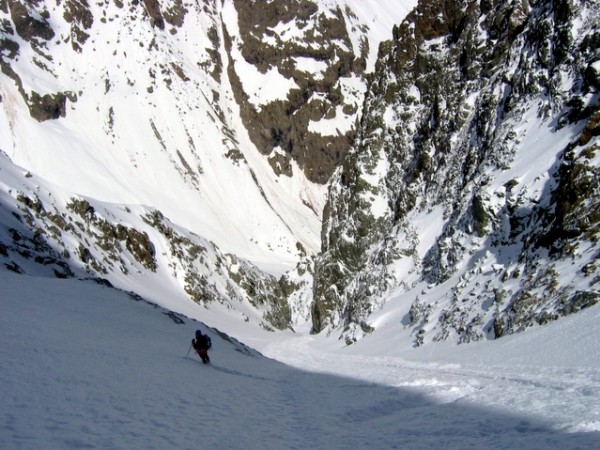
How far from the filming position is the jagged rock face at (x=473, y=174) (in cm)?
2250

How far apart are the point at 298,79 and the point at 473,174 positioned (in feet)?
401

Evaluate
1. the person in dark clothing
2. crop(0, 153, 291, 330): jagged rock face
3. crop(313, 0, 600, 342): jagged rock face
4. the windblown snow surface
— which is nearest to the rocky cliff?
crop(313, 0, 600, 342): jagged rock face

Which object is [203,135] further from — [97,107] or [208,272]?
[208,272]

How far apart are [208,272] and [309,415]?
68.4 metres

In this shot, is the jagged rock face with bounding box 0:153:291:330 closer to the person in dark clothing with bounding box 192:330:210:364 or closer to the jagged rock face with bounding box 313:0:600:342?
the person in dark clothing with bounding box 192:330:210:364

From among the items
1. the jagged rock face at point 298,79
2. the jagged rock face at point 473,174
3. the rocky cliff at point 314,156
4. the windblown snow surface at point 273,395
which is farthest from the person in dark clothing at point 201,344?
the jagged rock face at point 298,79

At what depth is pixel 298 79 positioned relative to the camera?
152500 mm

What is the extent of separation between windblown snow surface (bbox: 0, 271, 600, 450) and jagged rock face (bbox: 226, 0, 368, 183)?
423ft

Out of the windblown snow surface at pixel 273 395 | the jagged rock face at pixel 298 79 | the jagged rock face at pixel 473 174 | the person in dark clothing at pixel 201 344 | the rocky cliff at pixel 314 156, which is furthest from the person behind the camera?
the jagged rock face at pixel 298 79

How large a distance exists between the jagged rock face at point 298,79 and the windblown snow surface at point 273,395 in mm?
129052

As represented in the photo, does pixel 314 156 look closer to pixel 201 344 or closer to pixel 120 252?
pixel 120 252

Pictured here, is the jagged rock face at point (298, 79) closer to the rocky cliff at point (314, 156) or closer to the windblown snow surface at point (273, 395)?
the rocky cliff at point (314, 156)

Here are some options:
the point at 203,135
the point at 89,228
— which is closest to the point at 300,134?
the point at 203,135

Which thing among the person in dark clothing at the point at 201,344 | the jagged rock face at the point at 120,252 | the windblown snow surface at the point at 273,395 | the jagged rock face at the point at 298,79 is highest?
the jagged rock face at the point at 298,79
